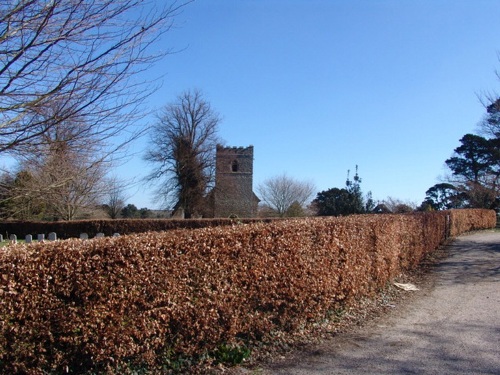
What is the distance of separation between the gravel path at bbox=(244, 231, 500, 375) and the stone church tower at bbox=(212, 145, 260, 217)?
48984 millimetres

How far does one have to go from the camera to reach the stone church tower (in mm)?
59938

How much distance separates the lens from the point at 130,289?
16.5 feet

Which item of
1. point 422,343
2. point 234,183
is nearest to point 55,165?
point 422,343

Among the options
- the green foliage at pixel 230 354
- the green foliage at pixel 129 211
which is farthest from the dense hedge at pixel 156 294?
the green foliage at pixel 129 211

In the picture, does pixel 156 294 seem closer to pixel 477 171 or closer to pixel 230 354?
pixel 230 354

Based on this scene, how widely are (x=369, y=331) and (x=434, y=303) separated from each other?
10.8 ft

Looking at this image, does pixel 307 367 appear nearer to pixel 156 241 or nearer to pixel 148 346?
pixel 148 346

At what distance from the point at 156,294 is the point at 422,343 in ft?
13.9

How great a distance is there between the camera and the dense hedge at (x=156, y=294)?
441 centimetres

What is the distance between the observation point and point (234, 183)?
2427 inches

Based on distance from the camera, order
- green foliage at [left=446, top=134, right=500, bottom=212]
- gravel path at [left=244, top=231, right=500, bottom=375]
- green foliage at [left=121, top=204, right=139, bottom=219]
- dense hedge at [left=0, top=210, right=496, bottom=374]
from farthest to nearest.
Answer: green foliage at [left=121, top=204, right=139, bottom=219]
green foliage at [left=446, top=134, right=500, bottom=212]
gravel path at [left=244, top=231, right=500, bottom=375]
dense hedge at [left=0, top=210, right=496, bottom=374]

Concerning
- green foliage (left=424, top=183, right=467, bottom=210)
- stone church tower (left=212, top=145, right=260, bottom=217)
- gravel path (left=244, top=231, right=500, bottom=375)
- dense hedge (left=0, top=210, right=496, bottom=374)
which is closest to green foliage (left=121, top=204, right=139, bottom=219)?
stone church tower (left=212, top=145, right=260, bottom=217)

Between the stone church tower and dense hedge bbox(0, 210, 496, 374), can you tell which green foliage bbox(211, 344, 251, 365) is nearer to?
dense hedge bbox(0, 210, 496, 374)

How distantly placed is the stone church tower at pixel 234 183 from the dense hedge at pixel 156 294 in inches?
2011
